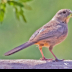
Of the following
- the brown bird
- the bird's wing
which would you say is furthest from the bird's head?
the bird's wing

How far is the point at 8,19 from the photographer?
8031mm

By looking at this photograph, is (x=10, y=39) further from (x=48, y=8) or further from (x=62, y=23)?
(x=62, y=23)

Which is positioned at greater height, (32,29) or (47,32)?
(47,32)

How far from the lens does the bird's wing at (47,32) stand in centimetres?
436

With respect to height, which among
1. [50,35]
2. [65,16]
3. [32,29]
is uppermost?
[65,16]

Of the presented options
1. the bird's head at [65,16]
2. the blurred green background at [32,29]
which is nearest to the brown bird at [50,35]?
the bird's head at [65,16]

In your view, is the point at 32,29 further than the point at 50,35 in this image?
Yes

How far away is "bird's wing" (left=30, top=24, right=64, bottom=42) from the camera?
4.36 meters

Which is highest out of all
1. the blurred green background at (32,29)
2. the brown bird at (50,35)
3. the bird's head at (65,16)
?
the bird's head at (65,16)

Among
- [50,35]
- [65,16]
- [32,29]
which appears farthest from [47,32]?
[32,29]

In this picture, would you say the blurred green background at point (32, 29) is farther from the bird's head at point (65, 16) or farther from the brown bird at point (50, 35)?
the brown bird at point (50, 35)

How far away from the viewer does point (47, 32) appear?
4496mm

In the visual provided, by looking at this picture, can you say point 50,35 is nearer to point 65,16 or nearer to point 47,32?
point 47,32

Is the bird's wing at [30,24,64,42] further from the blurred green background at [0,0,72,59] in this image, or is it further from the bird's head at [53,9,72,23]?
the blurred green background at [0,0,72,59]
